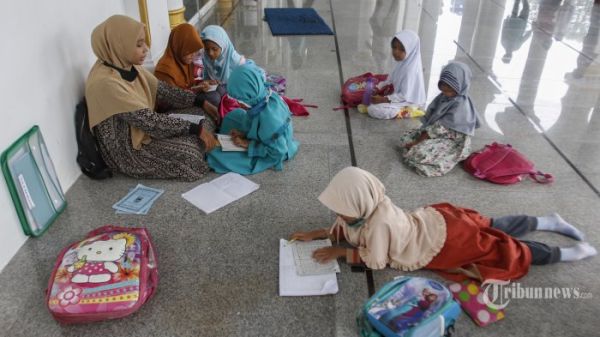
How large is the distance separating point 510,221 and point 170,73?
2.70 meters

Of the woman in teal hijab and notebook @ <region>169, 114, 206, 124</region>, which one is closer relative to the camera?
the woman in teal hijab

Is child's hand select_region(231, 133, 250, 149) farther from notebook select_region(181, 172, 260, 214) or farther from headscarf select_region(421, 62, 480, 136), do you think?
headscarf select_region(421, 62, 480, 136)

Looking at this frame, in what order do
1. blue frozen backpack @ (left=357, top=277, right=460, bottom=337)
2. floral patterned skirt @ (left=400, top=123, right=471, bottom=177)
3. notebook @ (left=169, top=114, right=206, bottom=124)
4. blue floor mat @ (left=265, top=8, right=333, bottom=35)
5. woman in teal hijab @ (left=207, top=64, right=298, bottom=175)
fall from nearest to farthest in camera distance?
blue frozen backpack @ (left=357, top=277, right=460, bottom=337), woman in teal hijab @ (left=207, top=64, right=298, bottom=175), floral patterned skirt @ (left=400, top=123, right=471, bottom=177), notebook @ (left=169, top=114, right=206, bottom=124), blue floor mat @ (left=265, top=8, right=333, bottom=35)

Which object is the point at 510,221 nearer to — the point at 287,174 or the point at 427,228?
the point at 427,228

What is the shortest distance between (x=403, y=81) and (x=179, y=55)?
185cm

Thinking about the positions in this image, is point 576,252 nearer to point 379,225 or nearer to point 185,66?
point 379,225

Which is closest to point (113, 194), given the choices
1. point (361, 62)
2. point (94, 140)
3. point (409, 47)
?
point (94, 140)

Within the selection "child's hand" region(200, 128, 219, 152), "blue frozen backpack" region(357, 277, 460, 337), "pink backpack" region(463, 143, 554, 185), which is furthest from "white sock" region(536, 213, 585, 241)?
"child's hand" region(200, 128, 219, 152)

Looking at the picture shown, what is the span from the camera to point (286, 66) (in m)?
5.00

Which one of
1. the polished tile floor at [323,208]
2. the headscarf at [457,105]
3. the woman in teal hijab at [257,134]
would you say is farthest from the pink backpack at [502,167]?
the woman in teal hijab at [257,134]

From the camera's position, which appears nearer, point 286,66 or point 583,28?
point 286,66

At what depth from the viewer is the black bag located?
2.76m

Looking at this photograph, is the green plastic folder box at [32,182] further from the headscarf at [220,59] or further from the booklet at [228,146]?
the headscarf at [220,59]

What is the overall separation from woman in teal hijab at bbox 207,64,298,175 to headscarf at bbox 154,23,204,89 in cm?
83
